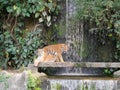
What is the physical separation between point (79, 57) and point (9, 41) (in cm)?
205

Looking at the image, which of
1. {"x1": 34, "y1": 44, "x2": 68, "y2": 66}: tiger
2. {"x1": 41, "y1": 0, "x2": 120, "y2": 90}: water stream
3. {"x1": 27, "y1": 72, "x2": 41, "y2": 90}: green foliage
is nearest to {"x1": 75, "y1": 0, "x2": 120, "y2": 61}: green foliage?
{"x1": 41, "y1": 0, "x2": 120, "y2": 90}: water stream

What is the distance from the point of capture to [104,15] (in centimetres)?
891

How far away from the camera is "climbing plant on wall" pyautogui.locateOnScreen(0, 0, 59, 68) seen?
30.5 ft

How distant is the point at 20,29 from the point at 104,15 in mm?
2447

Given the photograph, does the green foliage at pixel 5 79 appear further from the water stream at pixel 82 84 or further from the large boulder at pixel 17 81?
the water stream at pixel 82 84

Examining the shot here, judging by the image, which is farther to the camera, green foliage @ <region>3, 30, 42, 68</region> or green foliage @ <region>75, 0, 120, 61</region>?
green foliage @ <region>3, 30, 42, 68</region>

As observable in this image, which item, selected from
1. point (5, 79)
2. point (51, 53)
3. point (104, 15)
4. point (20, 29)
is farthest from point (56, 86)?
point (20, 29)

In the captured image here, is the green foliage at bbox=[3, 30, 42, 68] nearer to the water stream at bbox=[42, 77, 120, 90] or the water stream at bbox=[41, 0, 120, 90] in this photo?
the water stream at bbox=[41, 0, 120, 90]

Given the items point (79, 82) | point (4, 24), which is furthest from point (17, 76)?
point (4, 24)

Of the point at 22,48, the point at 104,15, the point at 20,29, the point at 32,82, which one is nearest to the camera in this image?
the point at 32,82

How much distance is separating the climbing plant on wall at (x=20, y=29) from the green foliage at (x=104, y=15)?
3.17 ft

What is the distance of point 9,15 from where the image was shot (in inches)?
380

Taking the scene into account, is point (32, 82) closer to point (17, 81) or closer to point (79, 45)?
point (17, 81)

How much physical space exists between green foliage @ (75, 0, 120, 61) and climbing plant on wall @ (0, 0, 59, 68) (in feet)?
3.17
